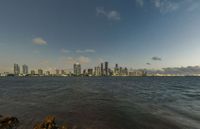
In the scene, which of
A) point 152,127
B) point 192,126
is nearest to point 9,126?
point 152,127

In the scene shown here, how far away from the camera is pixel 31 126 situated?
15000 mm

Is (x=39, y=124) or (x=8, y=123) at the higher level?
(x=39, y=124)

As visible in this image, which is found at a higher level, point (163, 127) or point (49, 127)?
point (49, 127)

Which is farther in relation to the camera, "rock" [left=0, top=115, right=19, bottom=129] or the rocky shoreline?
"rock" [left=0, top=115, right=19, bottom=129]

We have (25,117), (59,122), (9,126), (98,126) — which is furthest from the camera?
(25,117)

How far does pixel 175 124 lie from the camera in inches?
658

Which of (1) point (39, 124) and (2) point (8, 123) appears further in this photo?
(2) point (8, 123)

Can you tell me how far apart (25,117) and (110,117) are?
410 inches

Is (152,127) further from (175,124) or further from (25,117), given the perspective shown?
(25,117)

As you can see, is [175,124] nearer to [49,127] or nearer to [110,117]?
[110,117]

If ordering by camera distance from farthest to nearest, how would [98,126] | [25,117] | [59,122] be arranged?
[25,117] < [59,122] < [98,126]

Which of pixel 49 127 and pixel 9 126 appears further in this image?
pixel 9 126

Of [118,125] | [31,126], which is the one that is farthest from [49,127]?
[118,125]

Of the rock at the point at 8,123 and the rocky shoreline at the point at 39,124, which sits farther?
the rock at the point at 8,123
